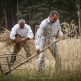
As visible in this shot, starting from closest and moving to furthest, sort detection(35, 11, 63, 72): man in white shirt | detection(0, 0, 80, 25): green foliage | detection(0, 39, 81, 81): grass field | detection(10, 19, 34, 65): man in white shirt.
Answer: detection(0, 39, 81, 81): grass field < detection(35, 11, 63, 72): man in white shirt < detection(10, 19, 34, 65): man in white shirt < detection(0, 0, 80, 25): green foliage

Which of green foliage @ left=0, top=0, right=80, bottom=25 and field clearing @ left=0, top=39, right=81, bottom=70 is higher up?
green foliage @ left=0, top=0, right=80, bottom=25

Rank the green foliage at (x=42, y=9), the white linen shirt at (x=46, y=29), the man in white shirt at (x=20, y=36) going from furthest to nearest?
1. the green foliage at (x=42, y=9)
2. the man in white shirt at (x=20, y=36)
3. the white linen shirt at (x=46, y=29)

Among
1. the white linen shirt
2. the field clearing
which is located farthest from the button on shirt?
the field clearing

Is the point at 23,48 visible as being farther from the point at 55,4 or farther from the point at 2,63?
Answer: the point at 55,4

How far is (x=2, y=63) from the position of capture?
9.88 metres

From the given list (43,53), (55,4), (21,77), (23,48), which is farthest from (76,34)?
(55,4)

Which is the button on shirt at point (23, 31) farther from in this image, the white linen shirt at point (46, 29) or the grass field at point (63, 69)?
the grass field at point (63, 69)

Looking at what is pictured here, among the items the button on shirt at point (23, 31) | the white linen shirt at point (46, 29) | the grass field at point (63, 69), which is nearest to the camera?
the grass field at point (63, 69)

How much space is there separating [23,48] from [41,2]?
95.1 ft

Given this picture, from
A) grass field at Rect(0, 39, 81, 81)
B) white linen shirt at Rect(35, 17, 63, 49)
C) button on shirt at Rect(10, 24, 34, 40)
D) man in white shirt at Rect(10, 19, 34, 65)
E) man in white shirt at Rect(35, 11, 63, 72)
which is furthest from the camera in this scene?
button on shirt at Rect(10, 24, 34, 40)

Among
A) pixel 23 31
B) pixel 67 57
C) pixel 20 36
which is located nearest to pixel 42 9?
pixel 23 31

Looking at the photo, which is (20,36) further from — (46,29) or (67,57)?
(67,57)

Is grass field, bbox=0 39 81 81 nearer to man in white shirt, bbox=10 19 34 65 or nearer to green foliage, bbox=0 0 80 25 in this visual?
man in white shirt, bbox=10 19 34 65

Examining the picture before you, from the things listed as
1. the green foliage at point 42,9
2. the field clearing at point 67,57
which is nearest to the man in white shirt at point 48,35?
the field clearing at point 67,57
